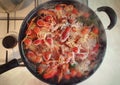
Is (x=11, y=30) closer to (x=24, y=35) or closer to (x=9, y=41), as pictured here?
(x=9, y=41)

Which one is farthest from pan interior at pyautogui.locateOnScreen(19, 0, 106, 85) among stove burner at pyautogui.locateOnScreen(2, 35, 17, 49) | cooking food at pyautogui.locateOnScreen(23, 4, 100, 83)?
stove burner at pyautogui.locateOnScreen(2, 35, 17, 49)

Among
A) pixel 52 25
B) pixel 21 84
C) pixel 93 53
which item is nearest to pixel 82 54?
pixel 93 53

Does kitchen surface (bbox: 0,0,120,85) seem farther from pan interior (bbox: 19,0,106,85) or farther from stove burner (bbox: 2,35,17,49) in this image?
pan interior (bbox: 19,0,106,85)

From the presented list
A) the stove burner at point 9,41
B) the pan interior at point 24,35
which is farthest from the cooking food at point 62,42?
the stove burner at point 9,41

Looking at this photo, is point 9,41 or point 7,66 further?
point 9,41

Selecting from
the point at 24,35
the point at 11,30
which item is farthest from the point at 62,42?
the point at 11,30
